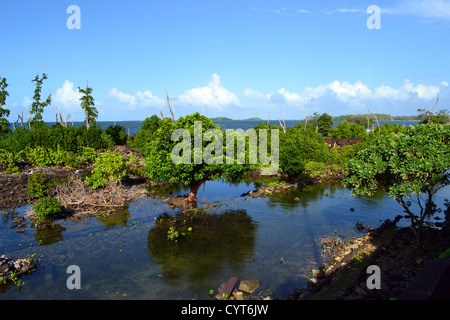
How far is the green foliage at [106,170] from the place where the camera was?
1112 inches

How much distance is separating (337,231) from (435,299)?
525 inches

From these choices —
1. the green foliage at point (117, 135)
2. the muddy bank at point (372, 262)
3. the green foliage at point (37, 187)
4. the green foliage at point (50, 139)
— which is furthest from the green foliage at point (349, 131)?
the green foliage at point (37, 187)

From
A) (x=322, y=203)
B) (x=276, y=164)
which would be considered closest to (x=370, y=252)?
(x=322, y=203)

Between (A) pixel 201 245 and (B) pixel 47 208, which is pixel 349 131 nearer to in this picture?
(A) pixel 201 245

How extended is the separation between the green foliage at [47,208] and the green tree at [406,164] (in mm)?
19189

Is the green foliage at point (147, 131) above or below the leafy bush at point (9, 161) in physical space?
above

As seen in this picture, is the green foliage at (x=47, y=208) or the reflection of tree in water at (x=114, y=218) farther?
the reflection of tree in water at (x=114, y=218)

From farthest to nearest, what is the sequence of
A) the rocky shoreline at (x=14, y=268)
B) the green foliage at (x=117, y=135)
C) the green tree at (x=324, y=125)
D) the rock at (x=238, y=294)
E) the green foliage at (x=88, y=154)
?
the green tree at (x=324, y=125)
the green foliage at (x=117, y=135)
the green foliage at (x=88, y=154)
the rocky shoreline at (x=14, y=268)
the rock at (x=238, y=294)

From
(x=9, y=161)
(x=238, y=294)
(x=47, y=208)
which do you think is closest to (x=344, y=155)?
(x=238, y=294)

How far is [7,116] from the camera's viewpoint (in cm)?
5541

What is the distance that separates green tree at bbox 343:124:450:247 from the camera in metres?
13.3

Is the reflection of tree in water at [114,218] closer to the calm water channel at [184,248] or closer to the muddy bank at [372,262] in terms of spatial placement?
the calm water channel at [184,248]

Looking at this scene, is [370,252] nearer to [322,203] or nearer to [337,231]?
[337,231]

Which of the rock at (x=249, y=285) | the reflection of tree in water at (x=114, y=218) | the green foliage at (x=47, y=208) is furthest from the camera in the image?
the reflection of tree in water at (x=114, y=218)
